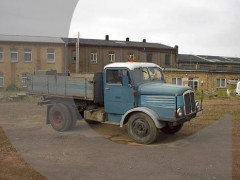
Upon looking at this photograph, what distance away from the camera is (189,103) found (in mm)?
8688

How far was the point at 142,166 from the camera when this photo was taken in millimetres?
6578

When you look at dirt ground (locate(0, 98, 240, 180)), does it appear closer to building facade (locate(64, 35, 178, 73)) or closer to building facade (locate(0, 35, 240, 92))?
building facade (locate(0, 35, 240, 92))

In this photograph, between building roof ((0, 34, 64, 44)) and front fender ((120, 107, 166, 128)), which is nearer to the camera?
front fender ((120, 107, 166, 128))

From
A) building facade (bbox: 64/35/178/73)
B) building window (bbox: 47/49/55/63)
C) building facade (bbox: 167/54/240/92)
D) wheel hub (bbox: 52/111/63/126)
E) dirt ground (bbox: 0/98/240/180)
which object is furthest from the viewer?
building facade (bbox: 64/35/178/73)

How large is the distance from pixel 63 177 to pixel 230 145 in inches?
204

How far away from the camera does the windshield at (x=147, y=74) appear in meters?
8.87

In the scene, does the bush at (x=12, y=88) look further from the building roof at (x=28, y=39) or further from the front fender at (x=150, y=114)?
the front fender at (x=150, y=114)

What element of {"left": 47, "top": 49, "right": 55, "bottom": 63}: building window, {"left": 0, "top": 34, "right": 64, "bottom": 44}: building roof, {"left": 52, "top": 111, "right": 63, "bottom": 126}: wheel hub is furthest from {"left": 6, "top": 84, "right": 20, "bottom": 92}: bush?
{"left": 52, "top": 111, "right": 63, "bottom": 126}: wheel hub

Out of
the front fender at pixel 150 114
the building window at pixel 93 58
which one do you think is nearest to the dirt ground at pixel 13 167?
the front fender at pixel 150 114

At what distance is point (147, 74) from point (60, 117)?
3.76m

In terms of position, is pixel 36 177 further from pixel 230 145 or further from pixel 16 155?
pixel 230 145

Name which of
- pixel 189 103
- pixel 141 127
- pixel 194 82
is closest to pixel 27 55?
pixel 194 82

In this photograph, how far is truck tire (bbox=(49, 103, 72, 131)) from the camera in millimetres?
10219

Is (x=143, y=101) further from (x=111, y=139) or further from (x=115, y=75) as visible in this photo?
(x=111, y=139)
